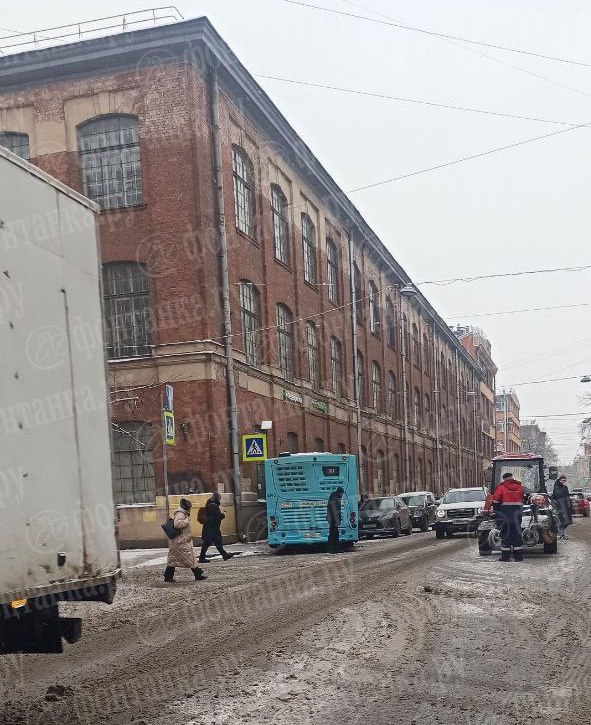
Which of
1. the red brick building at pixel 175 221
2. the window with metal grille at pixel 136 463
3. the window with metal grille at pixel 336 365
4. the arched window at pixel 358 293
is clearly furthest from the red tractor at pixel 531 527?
the arched window at pixel 358 293

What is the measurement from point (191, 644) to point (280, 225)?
28.4 metres

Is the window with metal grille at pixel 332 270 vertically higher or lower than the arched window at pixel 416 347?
higher

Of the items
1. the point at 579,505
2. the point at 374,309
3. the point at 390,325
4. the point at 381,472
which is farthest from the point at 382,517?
the point at 579,505

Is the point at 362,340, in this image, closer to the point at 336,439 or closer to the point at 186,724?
the point at 336,439

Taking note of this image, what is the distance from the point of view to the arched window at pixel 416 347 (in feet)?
197

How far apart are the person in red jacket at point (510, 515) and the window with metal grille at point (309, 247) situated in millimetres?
22095

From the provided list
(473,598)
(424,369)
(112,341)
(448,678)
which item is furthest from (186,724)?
(424,369)

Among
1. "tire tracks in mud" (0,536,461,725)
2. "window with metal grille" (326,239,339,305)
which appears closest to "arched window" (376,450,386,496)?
"window with metal grille" (326,239,339,305)

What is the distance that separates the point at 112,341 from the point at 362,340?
2042cm

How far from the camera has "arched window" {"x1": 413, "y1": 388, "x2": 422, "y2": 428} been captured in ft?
194

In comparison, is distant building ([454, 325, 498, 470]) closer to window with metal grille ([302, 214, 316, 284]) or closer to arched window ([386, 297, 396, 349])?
arched window ([386, 297, 396, 349])

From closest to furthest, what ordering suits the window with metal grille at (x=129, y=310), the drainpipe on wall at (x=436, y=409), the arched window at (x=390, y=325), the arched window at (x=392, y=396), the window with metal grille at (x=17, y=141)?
the window with metal grille at (x=129, y=310)
the window with metal grille at (x=17, y=141)
the arched window at (x=392, y=396)
the arched window at (x=390, y=325)
the drainpipe on wall at (x=436, y=409)

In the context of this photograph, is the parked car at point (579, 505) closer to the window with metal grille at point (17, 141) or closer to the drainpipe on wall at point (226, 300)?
the drainpipe on wall at point (226, 300)

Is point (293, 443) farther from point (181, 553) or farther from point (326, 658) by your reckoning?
point (326, 658)
